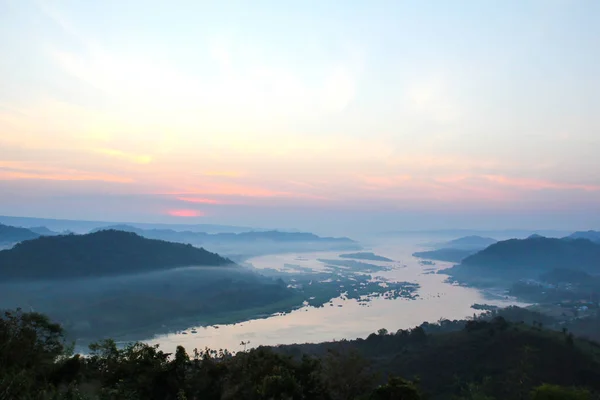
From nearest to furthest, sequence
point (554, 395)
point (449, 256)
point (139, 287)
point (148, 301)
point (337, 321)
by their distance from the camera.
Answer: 1. point (554, 395)
2. point (337, 321)
3. point (148, 301)
4. point (139, 287)
5. point (449, 256)

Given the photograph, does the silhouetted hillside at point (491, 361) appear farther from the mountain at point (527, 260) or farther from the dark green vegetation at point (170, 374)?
the mountain at point (527, 260)

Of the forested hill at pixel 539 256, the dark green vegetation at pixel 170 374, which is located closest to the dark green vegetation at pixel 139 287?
the dark green vegetation at pixel 170 374

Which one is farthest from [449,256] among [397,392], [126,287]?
[397,392]

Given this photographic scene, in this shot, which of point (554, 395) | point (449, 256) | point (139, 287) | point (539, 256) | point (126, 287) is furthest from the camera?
point (449, 256)

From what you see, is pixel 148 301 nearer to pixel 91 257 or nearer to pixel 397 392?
pixel 91 257

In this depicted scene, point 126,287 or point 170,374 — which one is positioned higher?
point 170,374

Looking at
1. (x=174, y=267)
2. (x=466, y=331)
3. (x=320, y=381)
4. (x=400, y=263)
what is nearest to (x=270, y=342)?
(x=466, y=331)

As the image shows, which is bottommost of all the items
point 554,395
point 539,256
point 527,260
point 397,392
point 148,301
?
point 148,301
